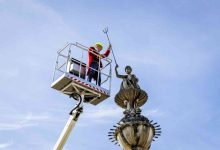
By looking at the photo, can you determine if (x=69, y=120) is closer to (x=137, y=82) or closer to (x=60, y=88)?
(x=60, y=88)

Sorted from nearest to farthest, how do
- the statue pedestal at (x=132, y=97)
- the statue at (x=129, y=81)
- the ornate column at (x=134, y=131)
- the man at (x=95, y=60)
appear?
the ornate column at (x=134, y=131)
the statue pedestal at (x=132, y=97)
the statue at (x=129, y=81)
the man at (x=95, y=60)

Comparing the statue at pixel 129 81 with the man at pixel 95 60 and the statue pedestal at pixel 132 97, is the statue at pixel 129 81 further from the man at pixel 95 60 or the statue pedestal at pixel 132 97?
the man at pixel 95 60

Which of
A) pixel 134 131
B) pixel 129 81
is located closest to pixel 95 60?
pixel 129 81

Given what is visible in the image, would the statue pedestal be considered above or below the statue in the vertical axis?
below

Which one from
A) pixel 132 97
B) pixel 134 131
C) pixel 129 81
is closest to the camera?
pixel 134 131

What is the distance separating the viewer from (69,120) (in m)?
17.4

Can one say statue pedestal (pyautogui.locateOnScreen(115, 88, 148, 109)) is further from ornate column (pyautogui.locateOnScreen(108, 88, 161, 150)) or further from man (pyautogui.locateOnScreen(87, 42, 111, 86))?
man (pyautogui.locateOnScreen(87, 42, 111, 86))

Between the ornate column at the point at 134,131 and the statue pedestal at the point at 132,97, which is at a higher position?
the statue pedestal at the point at 132,97

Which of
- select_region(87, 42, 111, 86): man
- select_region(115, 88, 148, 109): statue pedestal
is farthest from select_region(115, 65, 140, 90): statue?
select_region(87, 42, 111, 86): man

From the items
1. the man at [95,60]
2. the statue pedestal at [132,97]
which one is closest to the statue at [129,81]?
the statue pedestal at [132,97]

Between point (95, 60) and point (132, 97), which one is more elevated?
point (95, 60)

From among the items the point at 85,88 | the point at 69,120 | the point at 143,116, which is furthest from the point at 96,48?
the point at 143,116

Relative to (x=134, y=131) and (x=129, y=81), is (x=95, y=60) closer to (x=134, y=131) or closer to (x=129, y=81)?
(x=129, y=81)

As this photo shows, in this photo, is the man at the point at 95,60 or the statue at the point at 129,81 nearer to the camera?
the statue at the point at 129,81
